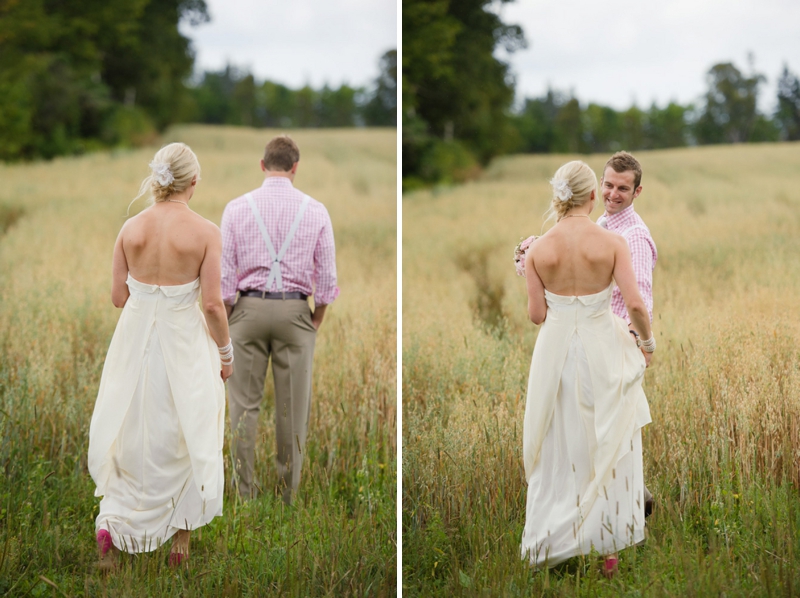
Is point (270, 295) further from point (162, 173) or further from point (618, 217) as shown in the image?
point (618, 217)

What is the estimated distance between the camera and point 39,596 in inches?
120

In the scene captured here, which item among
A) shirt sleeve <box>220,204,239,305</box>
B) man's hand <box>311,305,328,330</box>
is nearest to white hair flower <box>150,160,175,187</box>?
shirt sleeve <box>220,204,239,305</box>

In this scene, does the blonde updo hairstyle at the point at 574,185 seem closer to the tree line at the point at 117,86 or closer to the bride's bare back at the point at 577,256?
the bride's bare back at the point at 577,256

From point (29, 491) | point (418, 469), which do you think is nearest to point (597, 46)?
point (418, 469)

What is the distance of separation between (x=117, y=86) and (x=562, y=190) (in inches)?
210

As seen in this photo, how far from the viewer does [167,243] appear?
8.99 feet

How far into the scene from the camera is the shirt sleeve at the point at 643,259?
276cm

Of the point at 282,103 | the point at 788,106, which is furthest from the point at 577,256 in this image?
the point at 282,103

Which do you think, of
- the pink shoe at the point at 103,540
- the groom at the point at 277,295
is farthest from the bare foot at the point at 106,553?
the groom at the point at 277,295

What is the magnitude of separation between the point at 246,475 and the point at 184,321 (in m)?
1.15

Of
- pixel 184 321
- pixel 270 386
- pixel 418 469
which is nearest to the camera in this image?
pixel 184 321

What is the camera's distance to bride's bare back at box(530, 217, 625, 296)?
2.59 metres

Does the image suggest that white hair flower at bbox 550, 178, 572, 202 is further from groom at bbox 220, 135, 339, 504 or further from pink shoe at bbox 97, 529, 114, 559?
pink shoe at bbox 97, 529, 114, 559

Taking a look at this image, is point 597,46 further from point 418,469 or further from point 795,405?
point 418,469
